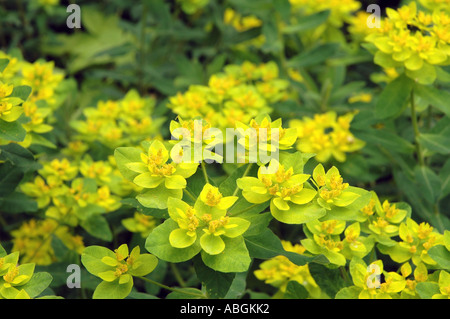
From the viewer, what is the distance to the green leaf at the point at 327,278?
1247 millimetres

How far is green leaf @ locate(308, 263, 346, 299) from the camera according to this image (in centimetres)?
125

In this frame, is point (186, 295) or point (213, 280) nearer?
point (213, 280)

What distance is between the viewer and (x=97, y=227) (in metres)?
1.54

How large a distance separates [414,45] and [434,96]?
0.64 feet

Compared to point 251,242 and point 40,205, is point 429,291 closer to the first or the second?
point 251,242

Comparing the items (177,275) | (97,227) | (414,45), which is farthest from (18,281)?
(414,45)

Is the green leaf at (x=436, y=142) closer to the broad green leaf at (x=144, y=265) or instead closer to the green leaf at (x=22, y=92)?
the broad green leaf at (x=144, y=265)

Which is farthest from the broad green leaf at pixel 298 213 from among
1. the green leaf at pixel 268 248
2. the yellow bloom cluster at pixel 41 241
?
the yellow bloom cluster at pixel 41 241

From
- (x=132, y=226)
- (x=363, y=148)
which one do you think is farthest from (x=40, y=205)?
(x=363, y=148)

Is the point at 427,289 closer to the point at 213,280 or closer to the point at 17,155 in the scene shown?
the point at 213,280

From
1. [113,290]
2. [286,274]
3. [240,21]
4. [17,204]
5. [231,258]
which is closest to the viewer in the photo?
[231,258]

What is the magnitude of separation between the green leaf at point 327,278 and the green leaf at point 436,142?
54cm
